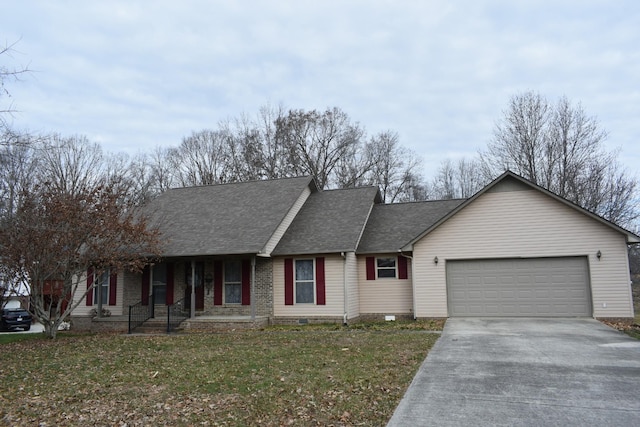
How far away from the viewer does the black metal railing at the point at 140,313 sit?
59.0 feet

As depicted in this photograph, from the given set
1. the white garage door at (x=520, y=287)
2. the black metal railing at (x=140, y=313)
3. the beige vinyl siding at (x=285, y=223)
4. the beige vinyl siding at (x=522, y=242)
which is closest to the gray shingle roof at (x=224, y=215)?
the beige vinyl siding at (x=285, y=223)

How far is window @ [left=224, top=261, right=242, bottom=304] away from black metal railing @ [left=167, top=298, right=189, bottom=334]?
1.63 m

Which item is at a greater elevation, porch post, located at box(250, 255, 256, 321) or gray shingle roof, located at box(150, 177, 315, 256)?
gray shingle roof, located at box(150, 177, 315, 256)

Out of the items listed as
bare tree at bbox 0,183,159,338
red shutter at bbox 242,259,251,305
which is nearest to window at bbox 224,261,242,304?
red shutter at bbox 242,259,251,305

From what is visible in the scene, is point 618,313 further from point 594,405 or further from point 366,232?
point 594,405

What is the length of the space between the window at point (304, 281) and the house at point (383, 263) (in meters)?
0.04

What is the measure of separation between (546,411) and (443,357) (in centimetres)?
364

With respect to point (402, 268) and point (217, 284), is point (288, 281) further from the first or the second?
point (402, 268)

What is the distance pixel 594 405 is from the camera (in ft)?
20.6

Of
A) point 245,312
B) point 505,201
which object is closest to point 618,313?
point 505,201

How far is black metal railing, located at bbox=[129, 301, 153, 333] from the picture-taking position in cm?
1797

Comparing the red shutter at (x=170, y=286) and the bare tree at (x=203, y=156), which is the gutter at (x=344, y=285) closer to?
the red shutter at (x=170, y=286)

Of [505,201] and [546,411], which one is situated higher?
[505,201]

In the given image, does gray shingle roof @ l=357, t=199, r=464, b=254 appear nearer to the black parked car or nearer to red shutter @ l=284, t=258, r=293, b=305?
red shutter @ l=284, t=258, r=293, b=305
